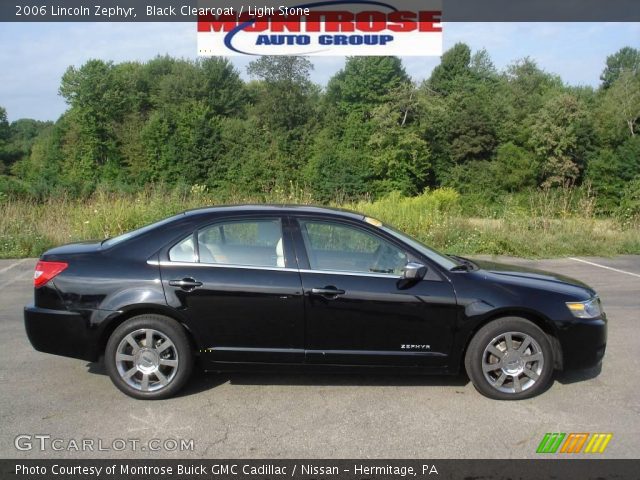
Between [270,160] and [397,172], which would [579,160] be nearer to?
[397,172]

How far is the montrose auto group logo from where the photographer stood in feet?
57.4

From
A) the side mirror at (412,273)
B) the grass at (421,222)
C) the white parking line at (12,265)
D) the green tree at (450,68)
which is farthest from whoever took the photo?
the green tree at (450,68)

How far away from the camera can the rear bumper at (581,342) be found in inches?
181

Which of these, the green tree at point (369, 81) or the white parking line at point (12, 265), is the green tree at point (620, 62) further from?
the white parking line at point (12, 265)

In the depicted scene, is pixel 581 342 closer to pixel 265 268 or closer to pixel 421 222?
pixel 265 268

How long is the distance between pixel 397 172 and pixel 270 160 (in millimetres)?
11758

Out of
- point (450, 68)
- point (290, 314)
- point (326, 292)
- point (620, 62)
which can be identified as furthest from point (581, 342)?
Answer: point (620, 62)

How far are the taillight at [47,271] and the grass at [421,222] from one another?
7.85m

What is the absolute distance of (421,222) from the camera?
44.5ft

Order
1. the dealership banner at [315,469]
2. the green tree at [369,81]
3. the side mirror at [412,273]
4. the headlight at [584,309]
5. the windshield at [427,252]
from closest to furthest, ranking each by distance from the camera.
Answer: the dealership banner at [315,469]
the side mirror at [412,273]
the headlight at [584,309]
the windshield at [427,252]
the green tree at [369,81]

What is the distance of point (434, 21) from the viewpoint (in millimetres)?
17500

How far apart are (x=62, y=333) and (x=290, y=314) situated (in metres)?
1.80

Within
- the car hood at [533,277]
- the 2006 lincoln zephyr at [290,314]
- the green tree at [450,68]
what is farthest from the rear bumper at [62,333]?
the green tree at [450,68]

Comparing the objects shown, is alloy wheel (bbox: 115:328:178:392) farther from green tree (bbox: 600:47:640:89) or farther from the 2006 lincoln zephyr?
green tree (bbox: 600:47:640:89)
